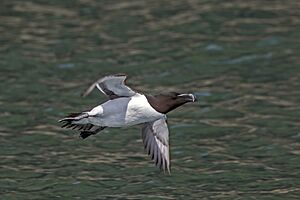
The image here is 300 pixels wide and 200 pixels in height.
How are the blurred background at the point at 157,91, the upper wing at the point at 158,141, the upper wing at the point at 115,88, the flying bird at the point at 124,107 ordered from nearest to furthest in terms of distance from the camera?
the flying bird at the point at 124,107, the upper wing at the point at 115,88, the upper wing at the point at 158,141, the blurred background at the point at 157,91

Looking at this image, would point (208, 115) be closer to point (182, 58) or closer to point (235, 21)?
point (182, 58)

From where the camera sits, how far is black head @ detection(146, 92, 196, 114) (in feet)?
41.2

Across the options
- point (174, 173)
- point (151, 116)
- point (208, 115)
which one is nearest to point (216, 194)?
point (174, 173)

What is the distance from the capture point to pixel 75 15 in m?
20.6

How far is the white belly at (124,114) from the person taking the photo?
12461 millimetres

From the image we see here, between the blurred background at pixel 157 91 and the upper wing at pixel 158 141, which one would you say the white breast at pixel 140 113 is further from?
the blurred background at pixel 157 91

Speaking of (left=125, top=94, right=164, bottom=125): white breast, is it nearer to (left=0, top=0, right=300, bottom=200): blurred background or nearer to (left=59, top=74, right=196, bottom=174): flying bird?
(left=59, top=74, right=196, bottom=174): flying bird

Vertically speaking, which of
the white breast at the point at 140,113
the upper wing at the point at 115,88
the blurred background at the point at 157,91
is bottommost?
the blurred background at the point at 157,91

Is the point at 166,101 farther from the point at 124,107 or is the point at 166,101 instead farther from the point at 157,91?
the point at 157,91

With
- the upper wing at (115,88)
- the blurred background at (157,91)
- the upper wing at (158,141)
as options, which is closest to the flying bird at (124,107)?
the upper wing at (115,88)

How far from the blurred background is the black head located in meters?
1.70

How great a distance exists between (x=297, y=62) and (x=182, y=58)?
1.85 meters

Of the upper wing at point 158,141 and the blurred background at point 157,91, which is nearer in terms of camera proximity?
the upper wing at point 158,141

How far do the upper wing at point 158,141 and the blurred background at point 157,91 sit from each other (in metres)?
0.90
